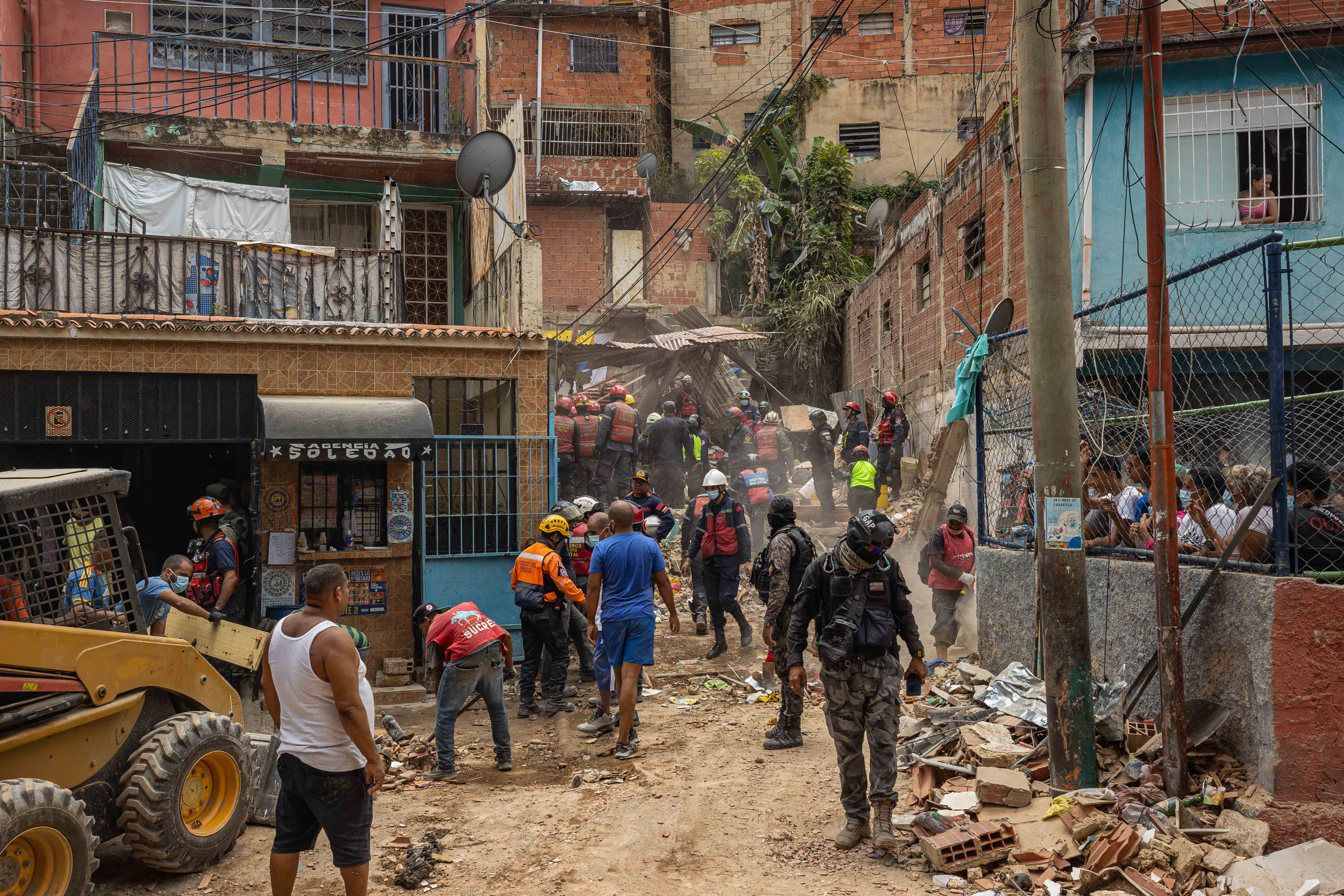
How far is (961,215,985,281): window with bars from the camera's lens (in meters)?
15.5

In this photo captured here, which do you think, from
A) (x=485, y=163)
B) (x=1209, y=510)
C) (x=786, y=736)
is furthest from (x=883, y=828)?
(x=485, y=163)

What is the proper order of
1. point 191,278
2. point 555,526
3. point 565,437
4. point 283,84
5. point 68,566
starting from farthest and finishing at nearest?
point 565,437, point 283,84, point 191,278, point 555,526, point 68,566

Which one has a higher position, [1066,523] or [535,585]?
[1066,523]

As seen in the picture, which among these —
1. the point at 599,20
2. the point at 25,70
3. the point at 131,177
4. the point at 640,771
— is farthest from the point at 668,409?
the point at 599,20

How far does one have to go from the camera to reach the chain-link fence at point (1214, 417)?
539cm

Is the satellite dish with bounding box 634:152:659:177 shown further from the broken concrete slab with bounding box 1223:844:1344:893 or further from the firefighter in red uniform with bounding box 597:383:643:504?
the broken concrete slab with bounding box 1223:844:1344:893

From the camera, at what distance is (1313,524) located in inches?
212

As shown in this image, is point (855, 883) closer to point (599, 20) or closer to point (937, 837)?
point (937, 837)

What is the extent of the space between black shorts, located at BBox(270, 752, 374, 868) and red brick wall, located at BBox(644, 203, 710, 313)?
2305cm

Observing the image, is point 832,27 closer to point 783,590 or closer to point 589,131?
point 589,131

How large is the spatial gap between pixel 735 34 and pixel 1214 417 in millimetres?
26726

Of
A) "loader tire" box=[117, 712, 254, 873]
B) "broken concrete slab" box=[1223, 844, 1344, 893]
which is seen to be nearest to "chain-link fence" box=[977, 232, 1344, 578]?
"broken concrete slab" box=[1223, 844, 1344, 893]

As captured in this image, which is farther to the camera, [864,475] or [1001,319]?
[864,475]

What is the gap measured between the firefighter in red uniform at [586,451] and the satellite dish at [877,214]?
1194 centimetres
